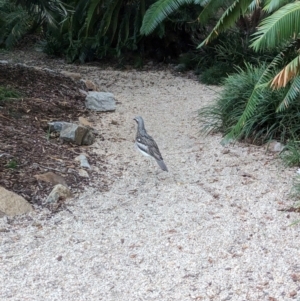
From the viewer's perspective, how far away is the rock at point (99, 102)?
8.12m

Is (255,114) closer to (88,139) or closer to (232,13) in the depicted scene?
(232,13)

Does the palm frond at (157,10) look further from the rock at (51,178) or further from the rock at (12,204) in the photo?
the rock at (12,204)

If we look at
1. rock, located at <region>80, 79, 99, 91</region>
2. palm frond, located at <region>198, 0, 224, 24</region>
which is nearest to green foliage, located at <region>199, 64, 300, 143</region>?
palm frond, located at <region>198, 0, 224, 24</region>

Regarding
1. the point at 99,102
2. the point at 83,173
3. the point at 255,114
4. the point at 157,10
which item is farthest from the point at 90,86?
the point at 83,173

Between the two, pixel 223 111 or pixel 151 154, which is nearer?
pixel 151 154

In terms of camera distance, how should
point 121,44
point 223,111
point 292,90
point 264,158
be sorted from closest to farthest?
point 292,90, point 264,158, point 223,111, point 121,44

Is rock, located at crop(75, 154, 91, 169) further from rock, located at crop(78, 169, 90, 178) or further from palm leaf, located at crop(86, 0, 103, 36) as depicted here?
palm leaf, located at crop(86, 0, 103, 36)

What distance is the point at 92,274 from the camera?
380 cm

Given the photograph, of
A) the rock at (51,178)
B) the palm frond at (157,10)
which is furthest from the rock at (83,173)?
the palm frond at (157,10)

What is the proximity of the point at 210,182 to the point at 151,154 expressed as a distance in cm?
62

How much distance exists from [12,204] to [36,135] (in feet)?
5.86

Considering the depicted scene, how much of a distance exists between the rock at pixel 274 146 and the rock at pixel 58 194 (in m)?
2.30

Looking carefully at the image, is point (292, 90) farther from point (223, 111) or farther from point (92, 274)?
point (92, 274)

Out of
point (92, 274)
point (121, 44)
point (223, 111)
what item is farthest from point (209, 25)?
point (92, 274)
